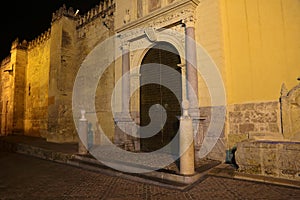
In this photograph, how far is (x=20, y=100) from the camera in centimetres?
1506

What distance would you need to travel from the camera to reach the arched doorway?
6555 millimetres

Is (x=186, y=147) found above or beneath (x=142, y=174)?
above

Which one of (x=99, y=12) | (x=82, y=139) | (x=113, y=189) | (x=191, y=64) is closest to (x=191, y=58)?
(x=191, y=64)

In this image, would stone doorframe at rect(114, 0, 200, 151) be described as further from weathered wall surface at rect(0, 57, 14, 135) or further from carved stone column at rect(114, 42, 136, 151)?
weathered wall surface at rect(0, 57, 14, 135)

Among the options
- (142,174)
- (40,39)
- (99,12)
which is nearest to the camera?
(142,174)

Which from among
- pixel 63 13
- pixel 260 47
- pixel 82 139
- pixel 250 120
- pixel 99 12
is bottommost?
pixel 82 139

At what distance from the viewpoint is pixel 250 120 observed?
526 cm

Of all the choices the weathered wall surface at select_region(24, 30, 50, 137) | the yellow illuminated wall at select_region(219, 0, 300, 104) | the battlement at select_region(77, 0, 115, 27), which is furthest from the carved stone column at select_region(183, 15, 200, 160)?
the weathered wall surface at select_region(24, 30, 50, 137)

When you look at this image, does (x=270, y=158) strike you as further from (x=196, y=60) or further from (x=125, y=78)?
(x=125, y=78)

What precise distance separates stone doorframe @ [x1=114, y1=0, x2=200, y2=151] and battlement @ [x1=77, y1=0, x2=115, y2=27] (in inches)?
74.6

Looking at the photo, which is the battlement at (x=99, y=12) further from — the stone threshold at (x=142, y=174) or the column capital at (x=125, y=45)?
the stone threshold at (x=142, y=174)

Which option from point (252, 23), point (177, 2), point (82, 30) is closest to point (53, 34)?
point (82, 30)

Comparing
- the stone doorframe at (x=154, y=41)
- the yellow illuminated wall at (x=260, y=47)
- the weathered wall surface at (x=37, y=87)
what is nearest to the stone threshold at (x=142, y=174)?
the stone doorframe at (x=154, y=41)

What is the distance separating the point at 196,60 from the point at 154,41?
6.17 ft
